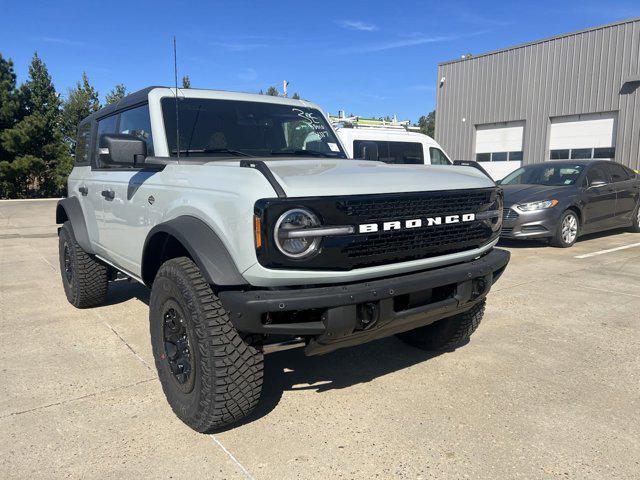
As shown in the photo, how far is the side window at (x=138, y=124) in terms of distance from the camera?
3.60 meters

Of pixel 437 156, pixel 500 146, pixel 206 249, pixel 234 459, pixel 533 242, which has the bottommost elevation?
pixel 234 459

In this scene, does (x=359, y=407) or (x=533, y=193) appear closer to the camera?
(x=359, y=407)

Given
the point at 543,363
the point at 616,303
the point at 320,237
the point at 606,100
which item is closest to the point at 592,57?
the point at 606,100

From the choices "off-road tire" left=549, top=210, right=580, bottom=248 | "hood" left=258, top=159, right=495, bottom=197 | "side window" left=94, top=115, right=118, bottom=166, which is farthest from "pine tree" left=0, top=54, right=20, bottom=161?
"hood" left=258, top=159, right=495, bottom=197

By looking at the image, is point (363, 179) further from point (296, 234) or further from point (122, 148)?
point (122, 148)

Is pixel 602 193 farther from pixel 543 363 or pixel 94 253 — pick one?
pixel 94 253

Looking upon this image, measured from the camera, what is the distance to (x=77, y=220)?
4.77 meters

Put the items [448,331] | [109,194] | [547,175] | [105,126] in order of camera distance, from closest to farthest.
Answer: [448,331] < [109,194] < [105,126] < [547,175]

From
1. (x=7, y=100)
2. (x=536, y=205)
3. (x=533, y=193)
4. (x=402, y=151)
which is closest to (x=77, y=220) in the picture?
(x=536, y=205)

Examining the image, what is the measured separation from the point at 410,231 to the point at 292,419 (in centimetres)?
127

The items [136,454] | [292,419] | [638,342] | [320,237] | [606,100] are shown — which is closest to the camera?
[320,237]

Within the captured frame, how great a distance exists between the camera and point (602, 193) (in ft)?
29.8

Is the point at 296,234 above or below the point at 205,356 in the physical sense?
above

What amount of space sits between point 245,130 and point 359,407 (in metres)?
2.13
